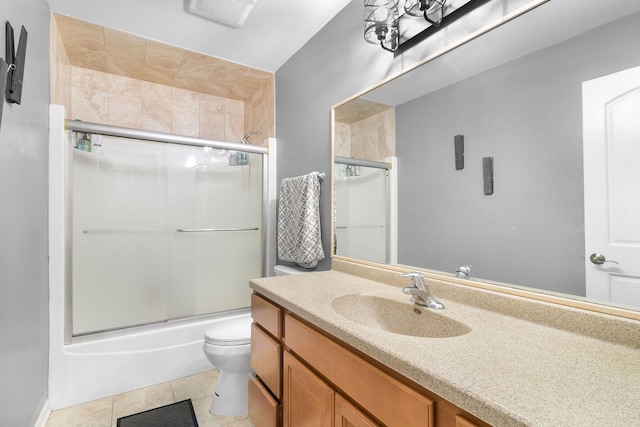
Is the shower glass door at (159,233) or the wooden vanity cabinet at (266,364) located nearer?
the wooden vanity cabinet at (266,364)

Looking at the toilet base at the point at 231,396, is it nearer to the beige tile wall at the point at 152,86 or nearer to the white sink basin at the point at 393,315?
the white sink basin at the point at 393,315

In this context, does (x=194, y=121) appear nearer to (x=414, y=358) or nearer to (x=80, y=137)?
(x=80, y=137)

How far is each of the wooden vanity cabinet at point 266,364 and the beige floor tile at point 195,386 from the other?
0.59 meters

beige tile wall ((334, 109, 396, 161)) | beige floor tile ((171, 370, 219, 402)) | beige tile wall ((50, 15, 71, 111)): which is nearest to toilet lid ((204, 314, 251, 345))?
beige floor tile ((171, 370, 219, 402))

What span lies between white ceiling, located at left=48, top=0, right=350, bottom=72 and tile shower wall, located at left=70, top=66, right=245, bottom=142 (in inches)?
30.7

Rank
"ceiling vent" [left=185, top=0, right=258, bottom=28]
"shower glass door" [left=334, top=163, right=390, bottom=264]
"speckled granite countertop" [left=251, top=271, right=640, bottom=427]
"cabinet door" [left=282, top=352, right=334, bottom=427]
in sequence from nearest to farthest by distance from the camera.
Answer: "speckled granite countertop" [left=251, top=271, right=640, bottom=427]
"cabinet door" [left=282, top=352, right=334, bottom=427]
"shower glass door" [left=334, top=163, right=390, bottom=264]
"ceiling vent" [left=185, top=0, right=258, bottom=28]

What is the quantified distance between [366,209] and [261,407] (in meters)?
1.05

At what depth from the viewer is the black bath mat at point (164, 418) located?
1612 mm

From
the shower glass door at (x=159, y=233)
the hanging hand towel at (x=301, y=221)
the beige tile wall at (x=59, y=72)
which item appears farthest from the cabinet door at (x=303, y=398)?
the beige tile wall at (x=59, y=72)

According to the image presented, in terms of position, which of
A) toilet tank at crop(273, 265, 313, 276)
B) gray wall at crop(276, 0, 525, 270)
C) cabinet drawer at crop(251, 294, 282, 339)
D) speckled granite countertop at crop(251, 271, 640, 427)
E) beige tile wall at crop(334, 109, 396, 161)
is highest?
gray wall at crop(276, 0, 525, 270)

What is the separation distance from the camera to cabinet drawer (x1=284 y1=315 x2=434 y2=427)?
0.65m

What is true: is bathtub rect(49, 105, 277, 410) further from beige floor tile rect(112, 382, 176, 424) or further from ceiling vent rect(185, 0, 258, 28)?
ceiling vent rect(185, 0, 258, 28)

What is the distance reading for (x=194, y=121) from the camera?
117 inches

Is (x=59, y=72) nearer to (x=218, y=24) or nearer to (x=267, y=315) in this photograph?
(x=218, y=24)
